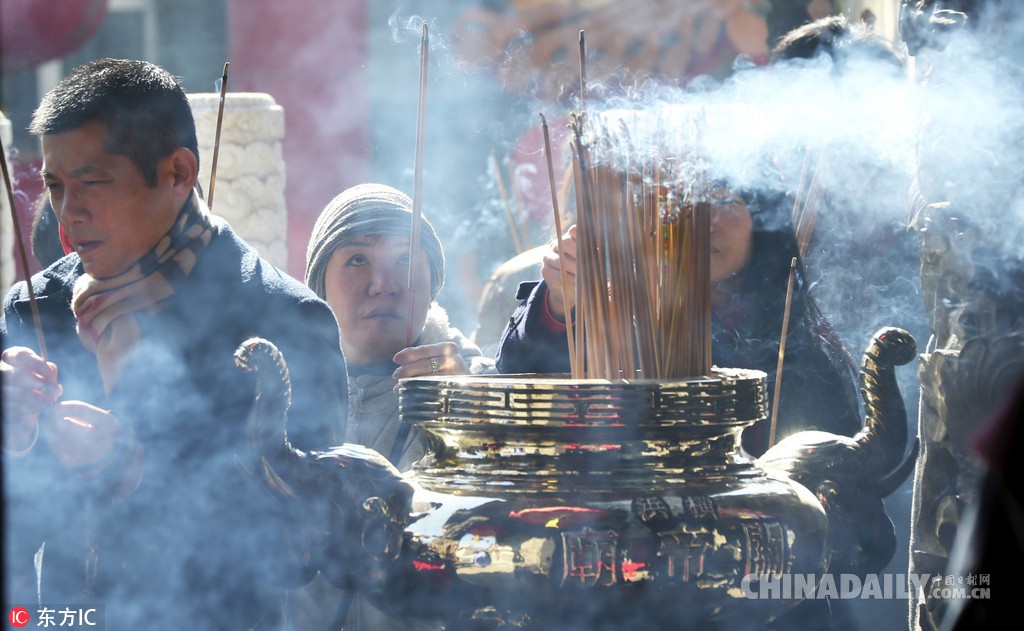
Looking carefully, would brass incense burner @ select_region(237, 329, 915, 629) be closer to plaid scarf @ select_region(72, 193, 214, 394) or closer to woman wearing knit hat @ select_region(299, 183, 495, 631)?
plaid scarf @ select_region(72, 193, 214, 394)

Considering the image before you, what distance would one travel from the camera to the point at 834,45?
2.77m

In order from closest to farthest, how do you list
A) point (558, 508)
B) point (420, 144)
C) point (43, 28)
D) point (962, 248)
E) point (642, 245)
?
1. point (558, 508)
2. point (642, 245)
3. point (420, 144)
4. point (962, 248)
5. point (43, 28)

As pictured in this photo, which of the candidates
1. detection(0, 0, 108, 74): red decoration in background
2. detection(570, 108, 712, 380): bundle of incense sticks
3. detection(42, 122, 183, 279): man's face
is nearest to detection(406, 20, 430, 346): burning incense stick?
detection(570, 108, 712, 380): bundle of incense sticks

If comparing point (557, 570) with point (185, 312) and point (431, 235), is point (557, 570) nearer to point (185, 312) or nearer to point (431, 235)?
point (185, 312)

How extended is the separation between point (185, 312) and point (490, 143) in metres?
2.96

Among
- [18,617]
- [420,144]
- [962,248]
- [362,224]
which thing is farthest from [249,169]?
[962,248]

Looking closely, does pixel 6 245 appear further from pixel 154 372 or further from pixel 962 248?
pixel 962 248

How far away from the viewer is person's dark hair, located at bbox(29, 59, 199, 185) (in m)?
1.92

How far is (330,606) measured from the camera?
2.26 meters

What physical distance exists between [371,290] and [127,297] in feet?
2.71

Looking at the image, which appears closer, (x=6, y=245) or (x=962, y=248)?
(x=962, y=248)

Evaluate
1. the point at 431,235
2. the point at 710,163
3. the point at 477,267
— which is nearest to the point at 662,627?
the point at 710,163

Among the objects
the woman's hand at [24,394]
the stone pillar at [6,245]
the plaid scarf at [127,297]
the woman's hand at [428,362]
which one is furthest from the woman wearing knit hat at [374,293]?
the stone pillar at [6,245]

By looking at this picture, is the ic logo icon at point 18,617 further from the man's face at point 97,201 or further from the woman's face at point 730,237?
the woman's face at point 730,237
